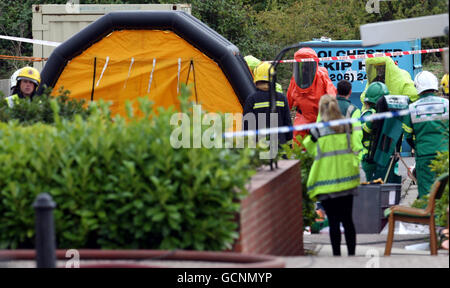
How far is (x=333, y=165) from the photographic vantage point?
28.1 ft

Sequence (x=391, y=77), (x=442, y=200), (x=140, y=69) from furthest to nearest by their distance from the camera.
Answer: (x=391, y=77), (x=140, y=69), (x=442, y=200)

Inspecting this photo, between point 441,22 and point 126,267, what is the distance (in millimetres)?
3508

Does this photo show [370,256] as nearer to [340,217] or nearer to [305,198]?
[340,217]

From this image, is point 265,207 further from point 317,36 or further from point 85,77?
point 317,36

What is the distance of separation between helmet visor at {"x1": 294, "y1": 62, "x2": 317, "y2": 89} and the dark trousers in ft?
20.0

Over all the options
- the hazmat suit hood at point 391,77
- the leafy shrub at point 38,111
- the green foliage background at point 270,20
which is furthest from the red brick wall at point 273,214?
the green foliage background at point 270,20

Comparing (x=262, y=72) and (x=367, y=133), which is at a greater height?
(x=262, y=72)

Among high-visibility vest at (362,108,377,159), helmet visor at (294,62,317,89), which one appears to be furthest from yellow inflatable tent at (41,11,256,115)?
high-visibility vest at (362,108,377,159)

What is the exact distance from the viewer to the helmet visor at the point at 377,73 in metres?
15.6

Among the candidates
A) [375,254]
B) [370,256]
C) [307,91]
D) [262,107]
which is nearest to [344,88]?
[262,107]

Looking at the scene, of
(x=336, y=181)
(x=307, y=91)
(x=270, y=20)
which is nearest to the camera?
(x=336, y=181)

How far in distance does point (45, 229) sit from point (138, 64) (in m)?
9.19

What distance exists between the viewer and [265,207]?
7.04 metres

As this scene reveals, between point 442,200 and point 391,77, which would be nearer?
point 442,200
